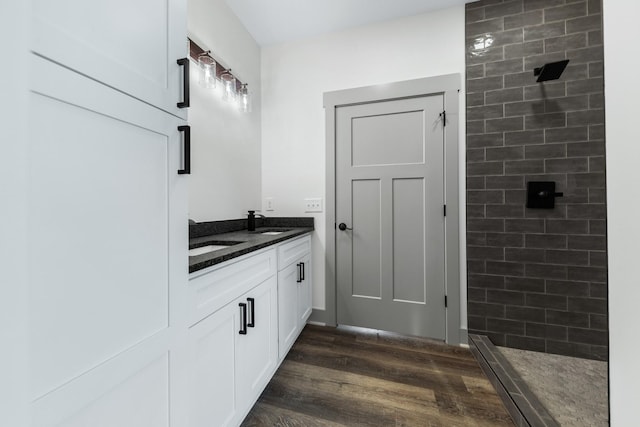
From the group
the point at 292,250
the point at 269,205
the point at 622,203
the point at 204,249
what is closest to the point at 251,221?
the point at 269,205

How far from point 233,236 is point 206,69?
1.14 metres

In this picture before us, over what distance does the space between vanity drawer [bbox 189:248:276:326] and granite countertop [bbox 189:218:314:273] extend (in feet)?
0.15

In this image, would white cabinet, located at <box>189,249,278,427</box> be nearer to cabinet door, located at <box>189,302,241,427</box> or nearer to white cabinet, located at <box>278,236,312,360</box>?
cabinet door, located at <box>189,302,241,427</box>

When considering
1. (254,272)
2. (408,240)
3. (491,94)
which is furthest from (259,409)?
(491,94)

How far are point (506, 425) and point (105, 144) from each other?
79.8 inches

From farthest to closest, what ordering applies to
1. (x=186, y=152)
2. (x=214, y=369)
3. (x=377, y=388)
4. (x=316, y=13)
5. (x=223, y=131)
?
(x=316, y=13) < (x=223, y=131) < (x=377, y=388) < (x=214, y=369) < (x=186, y=152)

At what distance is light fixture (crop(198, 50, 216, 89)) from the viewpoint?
170 centimetres

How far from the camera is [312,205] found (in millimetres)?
2408

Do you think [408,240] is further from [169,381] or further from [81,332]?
[81,332]

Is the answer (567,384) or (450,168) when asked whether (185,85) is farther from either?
(567,384)

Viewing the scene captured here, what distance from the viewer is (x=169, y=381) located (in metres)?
0.78

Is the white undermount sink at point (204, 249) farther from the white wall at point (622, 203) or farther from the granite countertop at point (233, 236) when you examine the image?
the white wall at point (622, 203)

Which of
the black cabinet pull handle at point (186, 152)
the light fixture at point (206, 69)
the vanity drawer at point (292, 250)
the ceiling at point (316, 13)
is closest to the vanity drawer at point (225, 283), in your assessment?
the vanity drawer at point (292, 250)

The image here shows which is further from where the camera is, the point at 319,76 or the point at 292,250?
the point at 319,76
